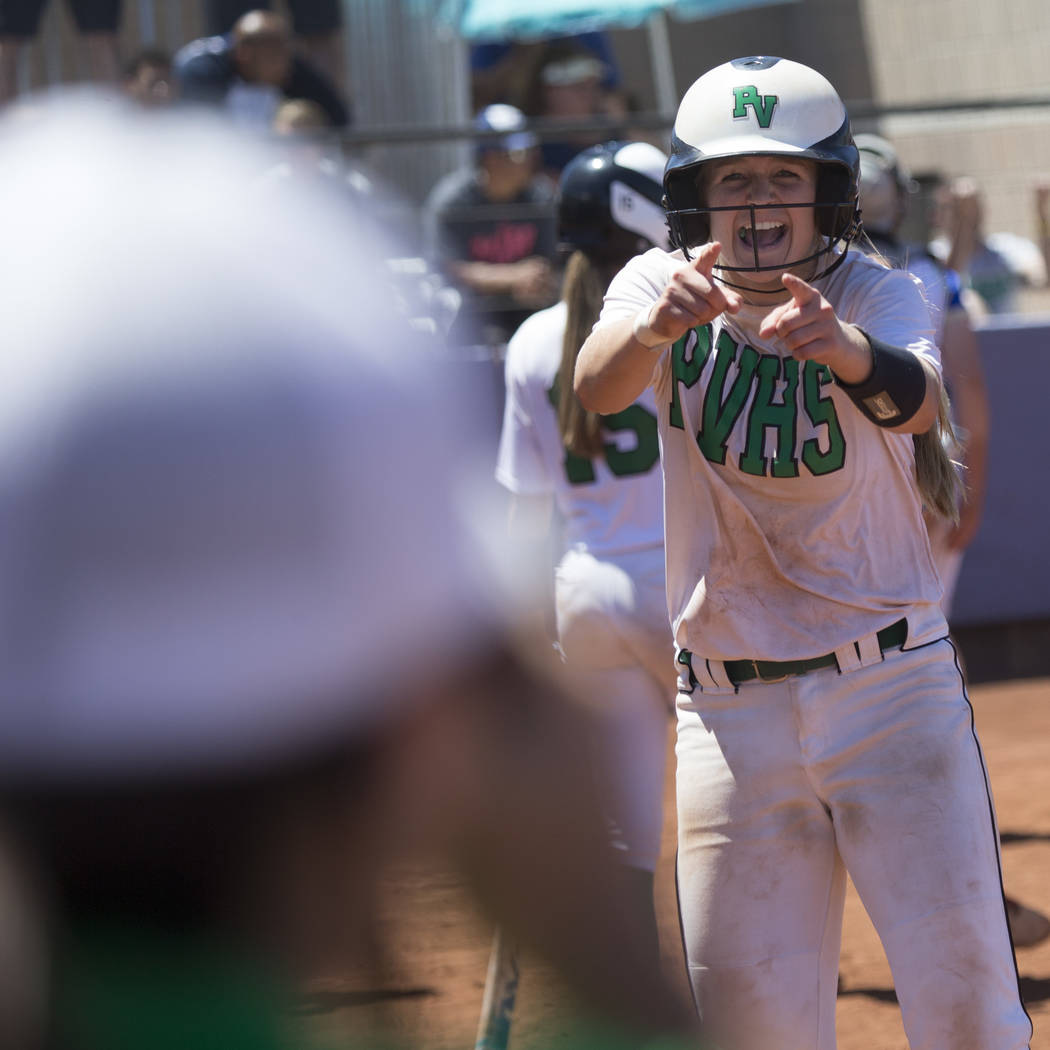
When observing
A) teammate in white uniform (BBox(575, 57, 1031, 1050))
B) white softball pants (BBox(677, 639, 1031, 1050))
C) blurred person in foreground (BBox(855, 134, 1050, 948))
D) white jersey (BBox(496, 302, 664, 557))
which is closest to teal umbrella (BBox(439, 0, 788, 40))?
blurred person in foreground (BBox(855, 134, 1050, 948))

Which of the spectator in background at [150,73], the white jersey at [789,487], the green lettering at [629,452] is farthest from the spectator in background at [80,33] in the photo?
the white jersey at [789,487]

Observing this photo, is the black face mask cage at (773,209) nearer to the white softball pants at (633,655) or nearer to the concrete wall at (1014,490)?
the white softball pants at (633,655)

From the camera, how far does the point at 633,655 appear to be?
157 inches

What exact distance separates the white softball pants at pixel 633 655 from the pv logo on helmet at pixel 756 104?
→ 1528 millimetres

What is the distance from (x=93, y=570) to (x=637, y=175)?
9.51ft

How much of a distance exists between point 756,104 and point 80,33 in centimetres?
763

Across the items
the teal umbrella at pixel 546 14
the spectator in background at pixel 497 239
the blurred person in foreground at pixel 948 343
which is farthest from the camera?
the teal umbrella at pixel 546 14

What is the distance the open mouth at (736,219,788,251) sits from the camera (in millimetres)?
2656

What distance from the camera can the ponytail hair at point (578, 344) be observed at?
12.8 feet

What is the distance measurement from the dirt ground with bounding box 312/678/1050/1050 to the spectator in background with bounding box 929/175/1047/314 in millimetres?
2168

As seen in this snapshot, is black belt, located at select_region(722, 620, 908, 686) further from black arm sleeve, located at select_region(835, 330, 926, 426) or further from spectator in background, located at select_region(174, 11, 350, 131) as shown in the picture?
spectator in background, located at select_region(174, 11, 350, 131)

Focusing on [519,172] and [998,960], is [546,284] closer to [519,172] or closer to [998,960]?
[519,172]

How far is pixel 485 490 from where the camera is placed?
5.25 feet

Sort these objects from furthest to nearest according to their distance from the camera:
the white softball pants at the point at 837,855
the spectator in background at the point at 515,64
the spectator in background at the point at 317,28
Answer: the spectator in background at the point at 515,64 → the spectator in background at the point at 317,28 → the white softball pants at the point at 837,855
